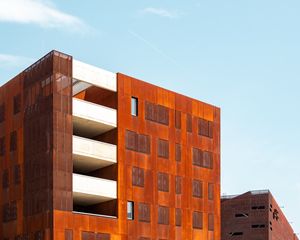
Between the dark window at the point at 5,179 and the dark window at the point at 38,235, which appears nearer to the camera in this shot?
the dark window at the point at 38,235

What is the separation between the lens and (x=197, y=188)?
7362 cm

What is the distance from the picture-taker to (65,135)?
204ft

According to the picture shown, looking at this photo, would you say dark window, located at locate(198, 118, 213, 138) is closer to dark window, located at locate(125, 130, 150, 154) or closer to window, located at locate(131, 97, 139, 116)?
dark window, located at locate(125, 130, 150, 154)

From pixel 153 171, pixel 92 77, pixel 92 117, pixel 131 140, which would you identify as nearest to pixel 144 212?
pixel 153 171

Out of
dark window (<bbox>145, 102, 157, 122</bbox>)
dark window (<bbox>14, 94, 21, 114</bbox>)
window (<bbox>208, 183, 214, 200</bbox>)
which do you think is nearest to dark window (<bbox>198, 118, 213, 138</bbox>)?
window (<bbox>208, 183, 214, 200</bbox>)

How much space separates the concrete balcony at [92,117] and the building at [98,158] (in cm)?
10

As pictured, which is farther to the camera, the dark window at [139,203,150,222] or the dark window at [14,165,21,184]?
the dark window at [139,203,150,222]

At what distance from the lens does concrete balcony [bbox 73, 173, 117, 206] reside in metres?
62.8

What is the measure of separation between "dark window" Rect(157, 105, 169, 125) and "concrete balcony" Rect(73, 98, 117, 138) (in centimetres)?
596

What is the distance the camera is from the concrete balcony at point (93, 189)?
62.8m

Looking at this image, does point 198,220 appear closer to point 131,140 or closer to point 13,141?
point 131,140

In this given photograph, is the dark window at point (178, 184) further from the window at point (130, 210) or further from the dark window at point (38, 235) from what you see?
the dark window at point (38, 235)

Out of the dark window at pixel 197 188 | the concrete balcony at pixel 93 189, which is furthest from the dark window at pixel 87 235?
the dark window at pixel 197 188

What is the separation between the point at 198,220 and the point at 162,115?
11833mm
